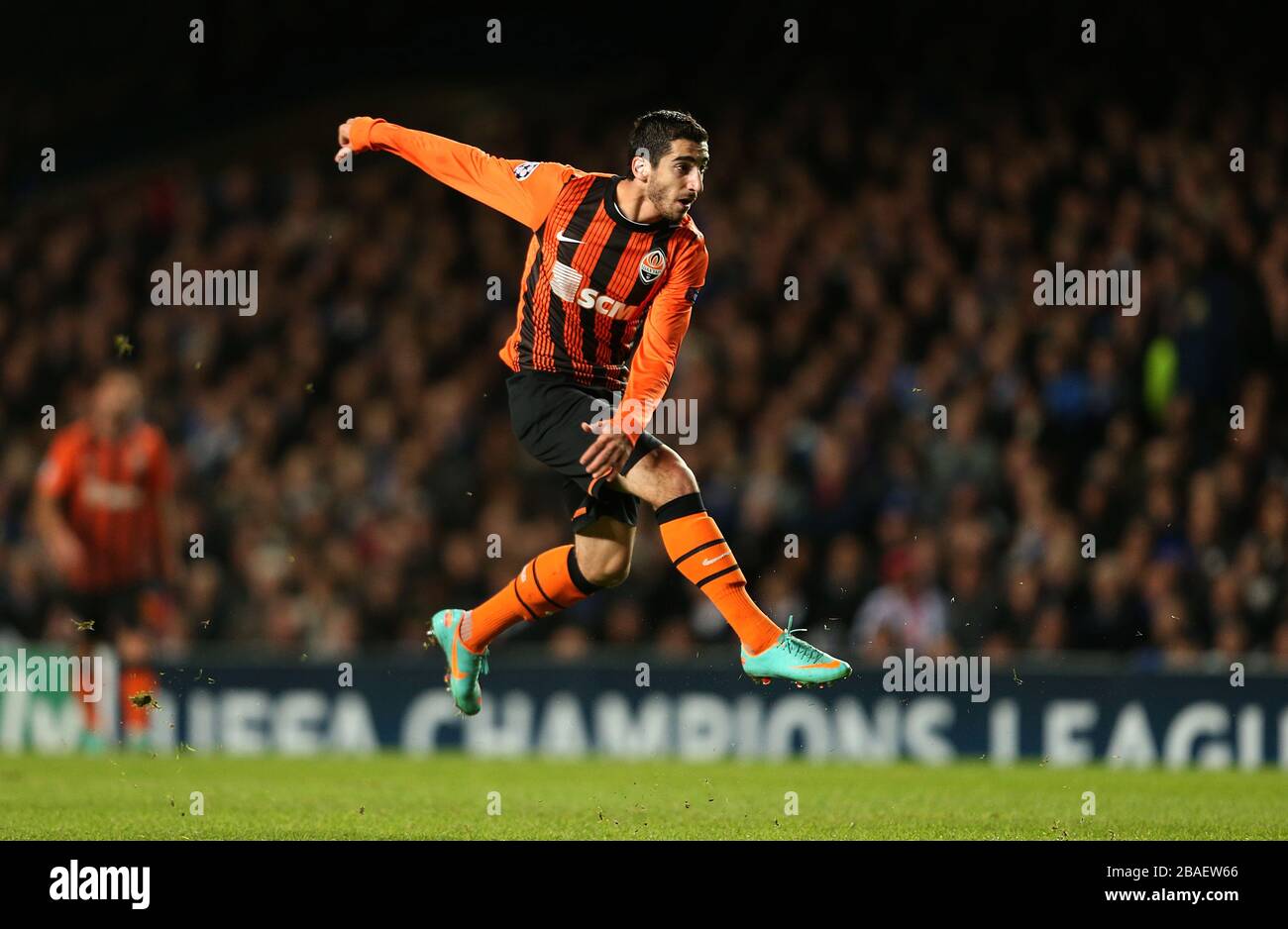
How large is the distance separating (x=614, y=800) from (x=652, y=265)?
288cm

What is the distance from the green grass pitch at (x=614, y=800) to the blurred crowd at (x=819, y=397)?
4.98ft

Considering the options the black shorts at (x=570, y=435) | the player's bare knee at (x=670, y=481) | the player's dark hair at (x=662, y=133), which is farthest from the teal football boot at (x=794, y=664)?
the player's dark hair at (x=662, y=133)

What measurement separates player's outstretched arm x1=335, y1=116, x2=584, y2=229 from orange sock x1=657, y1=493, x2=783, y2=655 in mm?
1406

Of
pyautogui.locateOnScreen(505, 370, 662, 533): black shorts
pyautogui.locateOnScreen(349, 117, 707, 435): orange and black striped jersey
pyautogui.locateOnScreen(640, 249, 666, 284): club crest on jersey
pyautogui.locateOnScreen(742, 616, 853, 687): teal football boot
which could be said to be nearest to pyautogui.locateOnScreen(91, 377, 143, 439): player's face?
pyautogui.locateOnScreen(349, 117, 707, 435): orange and black striped jersey

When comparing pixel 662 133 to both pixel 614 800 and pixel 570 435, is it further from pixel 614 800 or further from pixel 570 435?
pixel 614 800

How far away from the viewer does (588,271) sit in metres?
7.75

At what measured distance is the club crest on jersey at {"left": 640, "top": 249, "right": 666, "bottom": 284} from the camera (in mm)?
7688

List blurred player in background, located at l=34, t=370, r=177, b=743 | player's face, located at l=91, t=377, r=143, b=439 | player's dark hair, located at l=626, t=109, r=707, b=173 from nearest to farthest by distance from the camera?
player's dark hair, located at l=626, t=109, r=707, b=173
player's face, located at l=91, t=377, r=143, b=439
blurred player in background, located at l=34, t=370, r=177, b=743

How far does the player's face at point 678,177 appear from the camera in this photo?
24.5 ft

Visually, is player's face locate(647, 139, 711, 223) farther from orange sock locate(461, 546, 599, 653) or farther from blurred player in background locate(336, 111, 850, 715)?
orange sock locate(461, 546, 599, 653)

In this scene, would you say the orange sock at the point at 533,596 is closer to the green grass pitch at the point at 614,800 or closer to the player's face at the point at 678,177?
the green grass pitch at the point at 614,800

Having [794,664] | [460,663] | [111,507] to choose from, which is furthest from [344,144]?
[111,507]

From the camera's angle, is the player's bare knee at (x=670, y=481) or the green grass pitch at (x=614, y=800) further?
the green grass pitch at (x=614, y=800)

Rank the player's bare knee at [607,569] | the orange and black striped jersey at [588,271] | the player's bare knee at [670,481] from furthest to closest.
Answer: the player's bare knee at [607,569] → the orange and black striped jersey at [588,271] → the player's bare knee at [670,481]
